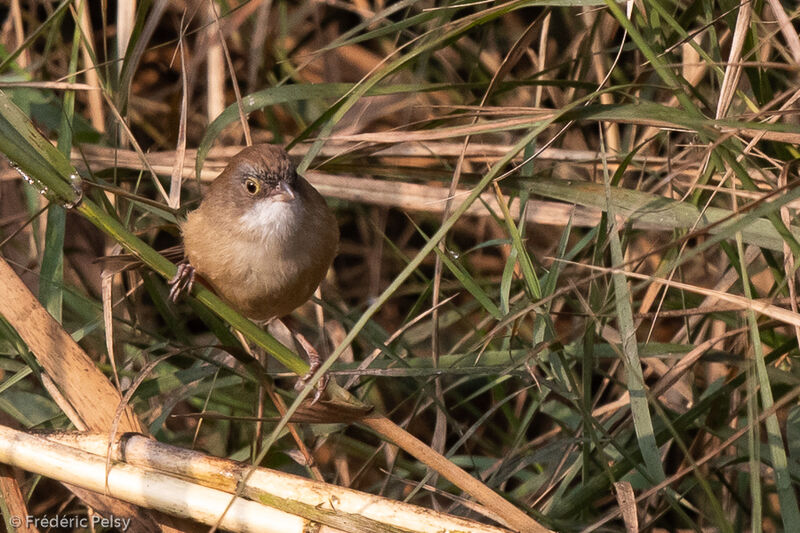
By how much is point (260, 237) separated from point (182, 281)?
0.31m

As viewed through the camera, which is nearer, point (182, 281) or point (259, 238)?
point (182, 281)

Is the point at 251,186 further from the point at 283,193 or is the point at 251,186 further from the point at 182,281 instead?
the point at 182,281

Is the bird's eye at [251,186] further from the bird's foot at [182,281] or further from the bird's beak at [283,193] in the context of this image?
the bird's foot at [182,281]

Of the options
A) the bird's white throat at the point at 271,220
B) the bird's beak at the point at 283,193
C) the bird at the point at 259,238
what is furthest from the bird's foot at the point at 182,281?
the bird's beak at the point at 283,193

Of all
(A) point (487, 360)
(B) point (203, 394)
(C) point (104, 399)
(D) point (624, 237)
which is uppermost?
(D) point (624, 237)

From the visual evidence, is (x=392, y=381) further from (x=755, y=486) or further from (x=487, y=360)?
(x=755, y=486)

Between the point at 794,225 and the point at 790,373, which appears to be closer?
the point at 794,225

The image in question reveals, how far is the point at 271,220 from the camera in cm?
265

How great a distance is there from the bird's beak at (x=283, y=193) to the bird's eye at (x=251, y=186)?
52 mm

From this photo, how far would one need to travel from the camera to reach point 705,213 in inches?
89.0

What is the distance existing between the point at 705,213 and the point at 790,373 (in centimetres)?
49

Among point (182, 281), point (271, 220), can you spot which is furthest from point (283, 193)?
point (182, 281)

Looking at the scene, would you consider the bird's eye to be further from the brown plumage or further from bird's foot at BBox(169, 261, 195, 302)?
bird's foot at BBox(169, 261, 195, 302)

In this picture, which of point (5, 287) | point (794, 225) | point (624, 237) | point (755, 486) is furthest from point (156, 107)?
point (755, 486)
